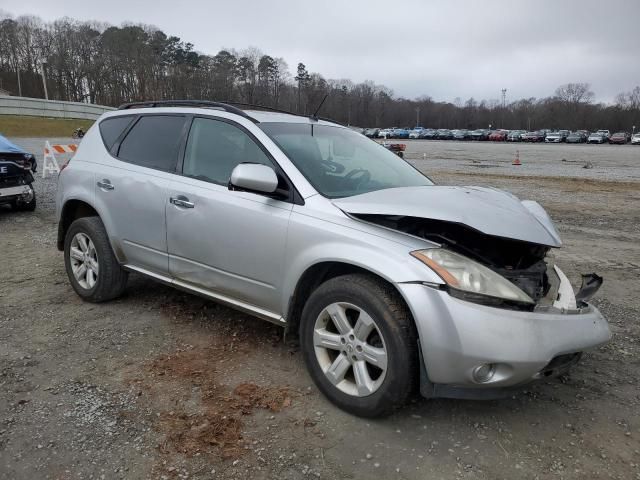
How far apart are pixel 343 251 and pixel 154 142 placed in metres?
2.19

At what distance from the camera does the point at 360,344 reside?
9.27 ft

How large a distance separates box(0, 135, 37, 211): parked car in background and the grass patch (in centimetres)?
3210

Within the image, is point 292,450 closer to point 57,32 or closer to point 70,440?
point 70,440

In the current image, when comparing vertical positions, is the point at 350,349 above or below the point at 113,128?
below

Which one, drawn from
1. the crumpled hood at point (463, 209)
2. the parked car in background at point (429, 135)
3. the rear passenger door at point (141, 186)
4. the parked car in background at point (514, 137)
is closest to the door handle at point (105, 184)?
the rear passenger door at point (141, 186)

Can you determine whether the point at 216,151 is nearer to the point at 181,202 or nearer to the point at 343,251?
the point at 181,202

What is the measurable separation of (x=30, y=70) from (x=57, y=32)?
846 centimetres

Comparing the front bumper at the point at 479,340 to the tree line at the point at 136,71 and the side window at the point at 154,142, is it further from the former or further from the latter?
the tree line at the point at 136,71

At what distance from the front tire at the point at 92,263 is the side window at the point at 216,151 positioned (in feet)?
3.91

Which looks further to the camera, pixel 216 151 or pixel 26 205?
pixel 26 205

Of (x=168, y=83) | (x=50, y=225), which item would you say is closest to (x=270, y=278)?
(x=50, y=225)

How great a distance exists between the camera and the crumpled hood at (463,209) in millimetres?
2795

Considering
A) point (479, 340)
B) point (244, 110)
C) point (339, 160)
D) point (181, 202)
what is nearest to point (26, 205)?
point (181, 202)

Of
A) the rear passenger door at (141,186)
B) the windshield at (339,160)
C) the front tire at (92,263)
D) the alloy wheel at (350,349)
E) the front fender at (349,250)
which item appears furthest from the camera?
the front tire at (92,263)
